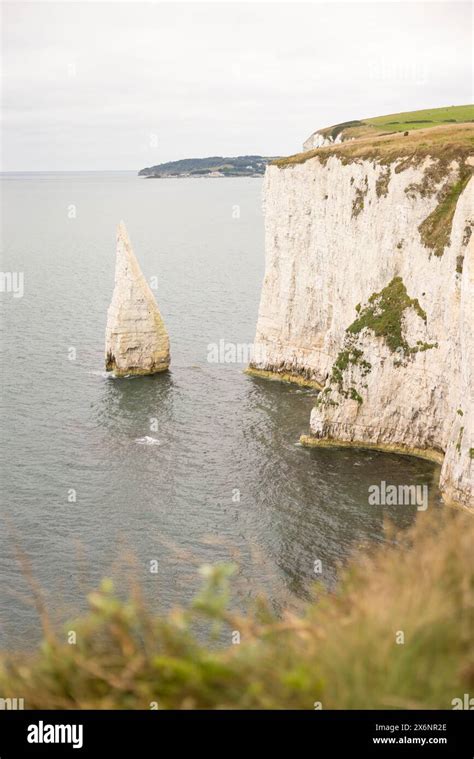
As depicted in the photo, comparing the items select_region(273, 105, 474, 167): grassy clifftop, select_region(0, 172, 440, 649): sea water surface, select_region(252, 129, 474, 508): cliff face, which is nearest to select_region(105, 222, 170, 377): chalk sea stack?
select_region(0, 172, 440, 649): sea water surface

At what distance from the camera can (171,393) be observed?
Result: 59906 millimetres

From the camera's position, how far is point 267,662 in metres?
8.54

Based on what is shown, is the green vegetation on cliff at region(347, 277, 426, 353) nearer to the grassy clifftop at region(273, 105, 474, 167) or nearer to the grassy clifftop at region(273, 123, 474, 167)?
the grassy clifftop at region(273, 123, 474, 167)

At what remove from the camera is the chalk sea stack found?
210 feet

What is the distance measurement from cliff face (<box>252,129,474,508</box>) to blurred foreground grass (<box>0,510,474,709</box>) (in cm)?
3080

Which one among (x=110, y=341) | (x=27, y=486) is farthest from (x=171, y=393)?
(x=27, y=486)

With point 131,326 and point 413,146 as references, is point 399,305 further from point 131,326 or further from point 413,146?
point 131,326
